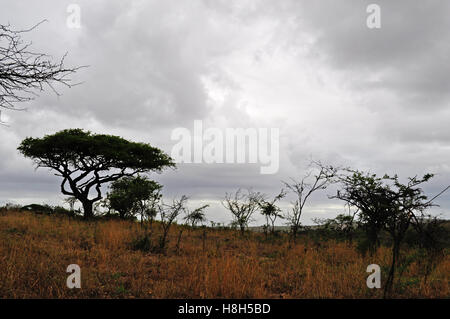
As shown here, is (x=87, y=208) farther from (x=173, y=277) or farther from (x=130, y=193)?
(x=173, y=277)

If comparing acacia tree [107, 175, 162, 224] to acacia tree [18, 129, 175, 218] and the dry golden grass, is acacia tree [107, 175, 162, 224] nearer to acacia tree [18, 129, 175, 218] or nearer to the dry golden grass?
acacia tree [18, 129, 175, 218]

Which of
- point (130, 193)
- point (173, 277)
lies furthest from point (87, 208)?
point (173, 277)

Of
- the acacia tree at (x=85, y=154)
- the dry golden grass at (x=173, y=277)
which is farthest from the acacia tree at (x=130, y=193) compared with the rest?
the dry golden grass at (x=173, y=277)

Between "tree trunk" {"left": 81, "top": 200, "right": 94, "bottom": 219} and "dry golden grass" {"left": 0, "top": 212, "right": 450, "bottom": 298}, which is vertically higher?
"tree trunk" {"left": 81, "top": 200, "right": 94, "bottom": 219}

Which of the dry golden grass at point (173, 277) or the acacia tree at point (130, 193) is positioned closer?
the dry golden grass at point (173, 277)

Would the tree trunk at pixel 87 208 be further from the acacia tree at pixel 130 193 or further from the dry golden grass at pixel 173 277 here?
the dry golden grass at pixel 173 277

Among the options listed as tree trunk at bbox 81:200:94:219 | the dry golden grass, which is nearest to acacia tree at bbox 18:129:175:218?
tree trunk at bbox 81:200:94:219

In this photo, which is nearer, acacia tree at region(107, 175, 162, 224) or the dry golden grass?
the dry golden grass

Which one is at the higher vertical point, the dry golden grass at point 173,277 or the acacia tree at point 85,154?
the acacia tree at point 85,154

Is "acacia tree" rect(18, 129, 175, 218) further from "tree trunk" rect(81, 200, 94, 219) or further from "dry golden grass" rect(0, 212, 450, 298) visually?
"dry golden grass" rect(0, 212, 450, 298)
